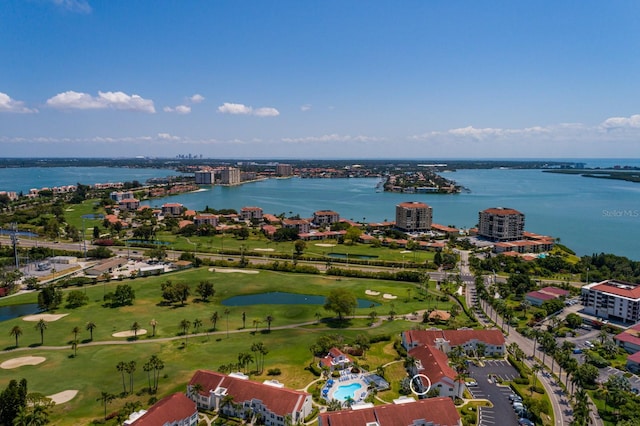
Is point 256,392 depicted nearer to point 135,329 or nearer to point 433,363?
point 433,363

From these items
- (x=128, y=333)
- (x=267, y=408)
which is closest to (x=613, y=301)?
(x=267, y=408)

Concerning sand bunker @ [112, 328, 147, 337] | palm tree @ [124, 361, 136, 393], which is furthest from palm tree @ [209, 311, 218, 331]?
palm tree @ [124, 361, 136, 393]

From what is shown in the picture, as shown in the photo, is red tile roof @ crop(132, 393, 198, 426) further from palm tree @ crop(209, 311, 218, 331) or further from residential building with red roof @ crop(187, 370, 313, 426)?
palm tree @ crop(209, 311, 218, 331)

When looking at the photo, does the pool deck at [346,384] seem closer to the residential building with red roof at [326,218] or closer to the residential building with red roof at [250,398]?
the residential building with red roof at [250,398]

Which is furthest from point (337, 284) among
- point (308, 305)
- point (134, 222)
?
point (134, 222)

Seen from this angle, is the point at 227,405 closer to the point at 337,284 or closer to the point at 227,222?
the point at 337,284

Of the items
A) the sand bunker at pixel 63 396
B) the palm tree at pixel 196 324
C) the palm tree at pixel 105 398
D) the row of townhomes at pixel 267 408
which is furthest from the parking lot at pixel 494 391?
the sand bunker at pixel 63 396

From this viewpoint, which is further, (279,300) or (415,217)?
(415,217)
